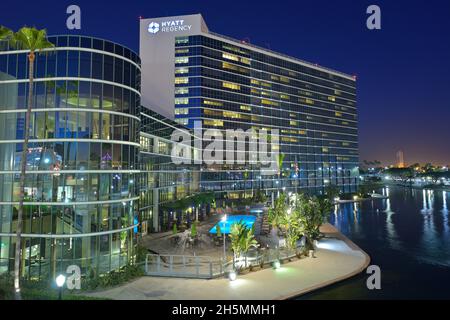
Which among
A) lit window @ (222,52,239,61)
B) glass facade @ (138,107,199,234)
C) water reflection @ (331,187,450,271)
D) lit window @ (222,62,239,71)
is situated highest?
lit window @ (222,52,239,61)

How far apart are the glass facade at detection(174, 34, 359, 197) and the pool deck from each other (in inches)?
2637

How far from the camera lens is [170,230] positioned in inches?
1795

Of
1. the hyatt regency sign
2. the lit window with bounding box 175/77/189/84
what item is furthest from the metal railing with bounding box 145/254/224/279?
→ the hyatt regency sign

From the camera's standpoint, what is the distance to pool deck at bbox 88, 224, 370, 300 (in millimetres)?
20797

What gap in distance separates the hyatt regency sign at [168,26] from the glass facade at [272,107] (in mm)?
3552

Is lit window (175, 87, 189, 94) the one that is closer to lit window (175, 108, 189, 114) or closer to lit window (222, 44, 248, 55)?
lit window (175, 108, 189, 114)

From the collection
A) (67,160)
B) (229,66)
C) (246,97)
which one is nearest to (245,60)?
(229,66)

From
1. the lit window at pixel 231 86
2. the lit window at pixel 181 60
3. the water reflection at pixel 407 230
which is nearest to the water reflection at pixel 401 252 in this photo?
the water reflection at pixel 407 230

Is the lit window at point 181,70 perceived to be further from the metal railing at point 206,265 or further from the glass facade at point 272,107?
the metal railing at point 206,265

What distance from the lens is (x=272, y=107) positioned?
11750cm

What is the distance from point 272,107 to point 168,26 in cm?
4578

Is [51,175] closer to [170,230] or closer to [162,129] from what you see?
[170,230]

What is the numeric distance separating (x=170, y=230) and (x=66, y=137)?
2517 cm
